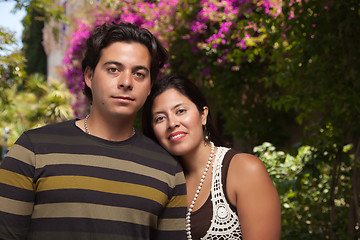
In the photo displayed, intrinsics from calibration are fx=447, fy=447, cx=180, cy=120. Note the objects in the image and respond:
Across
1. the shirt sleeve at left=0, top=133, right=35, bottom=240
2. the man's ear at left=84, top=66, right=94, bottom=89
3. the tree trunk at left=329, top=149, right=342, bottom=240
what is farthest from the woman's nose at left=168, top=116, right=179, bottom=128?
the tree trunk at left=329, top=149, right=342, bottom=240

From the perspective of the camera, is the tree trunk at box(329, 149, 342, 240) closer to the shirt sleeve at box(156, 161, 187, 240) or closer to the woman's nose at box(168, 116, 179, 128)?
the woman's nose at box(168, 116, 179, 128)

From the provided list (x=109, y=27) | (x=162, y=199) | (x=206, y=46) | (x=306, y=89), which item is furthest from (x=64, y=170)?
(x=206, y=46)

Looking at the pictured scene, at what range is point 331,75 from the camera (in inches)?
165

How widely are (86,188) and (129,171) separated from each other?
0.22m

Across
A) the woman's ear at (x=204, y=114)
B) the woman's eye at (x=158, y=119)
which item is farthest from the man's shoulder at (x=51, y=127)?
the woman's ear at (x=204, y=114)

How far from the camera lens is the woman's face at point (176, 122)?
8.31ft

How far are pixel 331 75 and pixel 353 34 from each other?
1.36 ft

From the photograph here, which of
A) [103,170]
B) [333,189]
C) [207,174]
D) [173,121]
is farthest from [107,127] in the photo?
[333,189]

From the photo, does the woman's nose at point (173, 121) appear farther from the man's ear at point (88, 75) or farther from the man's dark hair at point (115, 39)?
the man's ear at point (88, 75)

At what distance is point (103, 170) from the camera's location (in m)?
2.02

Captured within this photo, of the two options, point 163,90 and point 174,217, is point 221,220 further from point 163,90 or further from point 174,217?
point 163,90

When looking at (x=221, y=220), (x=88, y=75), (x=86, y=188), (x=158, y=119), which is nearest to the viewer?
(x=86, y=188)

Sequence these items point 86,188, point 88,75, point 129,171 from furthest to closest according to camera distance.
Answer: point 88,75 → point 129,171 → point 86,188

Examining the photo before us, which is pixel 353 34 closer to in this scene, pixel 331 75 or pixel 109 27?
pixel 331 75
